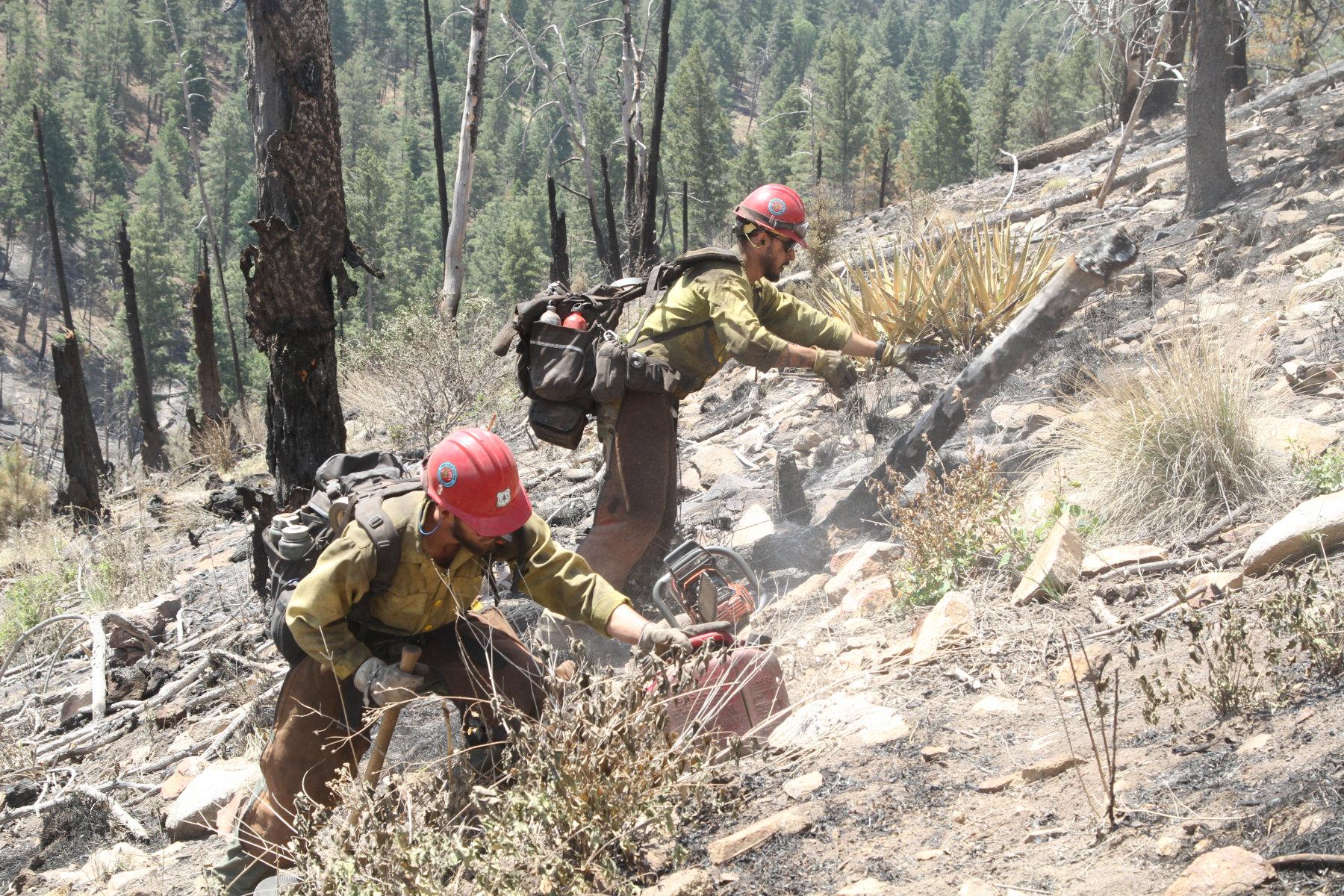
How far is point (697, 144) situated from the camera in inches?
2290

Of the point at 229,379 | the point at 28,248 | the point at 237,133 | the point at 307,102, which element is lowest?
the point at 229,379

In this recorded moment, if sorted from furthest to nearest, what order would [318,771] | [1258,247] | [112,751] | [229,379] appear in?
[229,379] < [1258,247] < [112,751] < [318,771]

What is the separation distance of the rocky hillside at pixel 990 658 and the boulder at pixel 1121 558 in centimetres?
1

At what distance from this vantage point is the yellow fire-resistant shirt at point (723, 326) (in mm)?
4555

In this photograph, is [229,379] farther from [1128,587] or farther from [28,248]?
[1128,587]

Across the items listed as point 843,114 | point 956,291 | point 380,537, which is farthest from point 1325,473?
point 843,114

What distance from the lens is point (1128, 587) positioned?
3859mm

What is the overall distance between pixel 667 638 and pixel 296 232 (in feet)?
12.2

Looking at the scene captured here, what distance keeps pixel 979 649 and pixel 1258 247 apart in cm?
485

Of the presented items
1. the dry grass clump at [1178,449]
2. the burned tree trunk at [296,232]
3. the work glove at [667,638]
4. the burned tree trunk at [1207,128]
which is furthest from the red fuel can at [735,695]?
the burned tree trunk at [1207,128]

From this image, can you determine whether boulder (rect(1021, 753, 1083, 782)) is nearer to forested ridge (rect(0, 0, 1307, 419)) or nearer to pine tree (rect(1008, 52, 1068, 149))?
forested ridge (rect(0, 0, 1307, 419))

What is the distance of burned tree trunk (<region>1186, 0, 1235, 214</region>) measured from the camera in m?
8.87

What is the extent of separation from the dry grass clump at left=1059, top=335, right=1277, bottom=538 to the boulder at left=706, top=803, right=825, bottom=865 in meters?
2.24

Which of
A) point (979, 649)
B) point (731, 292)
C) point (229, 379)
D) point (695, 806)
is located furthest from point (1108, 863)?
point (229, 379)
